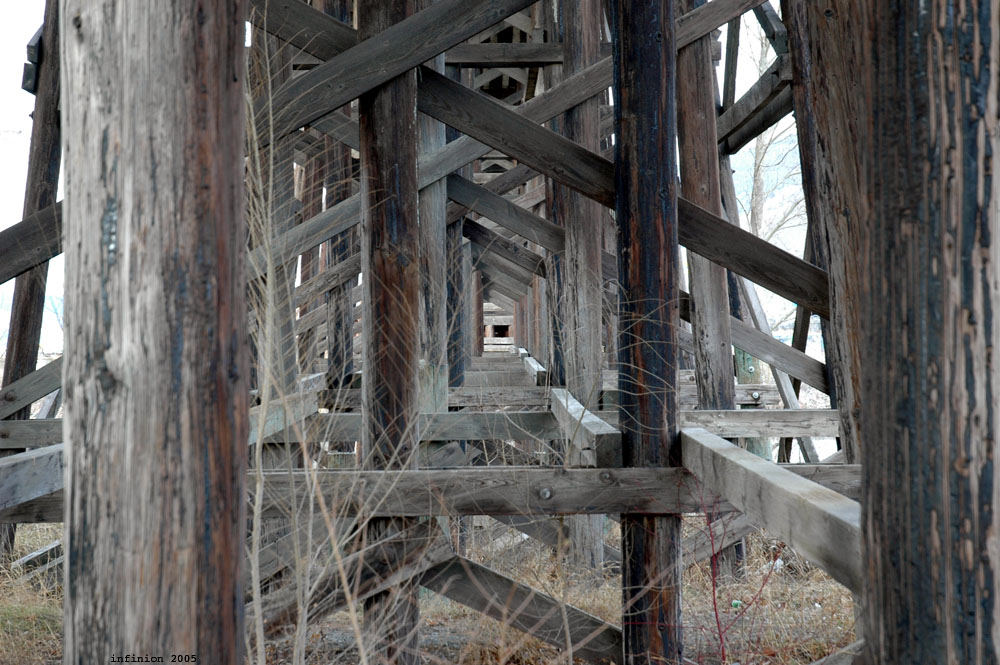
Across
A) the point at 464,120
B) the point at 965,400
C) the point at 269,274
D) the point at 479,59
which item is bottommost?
the point at 965,400

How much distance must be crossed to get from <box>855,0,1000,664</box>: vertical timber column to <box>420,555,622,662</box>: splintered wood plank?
6.45ft

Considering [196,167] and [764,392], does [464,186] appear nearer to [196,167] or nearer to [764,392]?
[764,392]

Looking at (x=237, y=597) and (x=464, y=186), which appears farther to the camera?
(x=464, y=186)

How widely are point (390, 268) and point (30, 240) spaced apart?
1338 mm

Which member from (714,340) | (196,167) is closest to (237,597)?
(196,167)

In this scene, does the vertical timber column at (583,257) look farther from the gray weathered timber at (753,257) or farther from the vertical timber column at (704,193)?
the gray weathered timber at (753,257)

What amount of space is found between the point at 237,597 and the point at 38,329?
13.9ft

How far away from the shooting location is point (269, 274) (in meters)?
2.15

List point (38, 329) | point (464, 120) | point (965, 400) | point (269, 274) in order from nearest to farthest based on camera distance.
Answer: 1. point (965, 400)
2. point (269, 274)
3. point (464, 120)
4. point (38, 329)

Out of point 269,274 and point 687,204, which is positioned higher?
point 687,204

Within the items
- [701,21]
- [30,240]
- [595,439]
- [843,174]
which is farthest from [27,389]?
[843,174]

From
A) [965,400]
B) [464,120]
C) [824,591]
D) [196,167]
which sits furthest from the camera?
[824,591]

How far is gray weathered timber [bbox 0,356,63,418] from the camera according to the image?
454 cm

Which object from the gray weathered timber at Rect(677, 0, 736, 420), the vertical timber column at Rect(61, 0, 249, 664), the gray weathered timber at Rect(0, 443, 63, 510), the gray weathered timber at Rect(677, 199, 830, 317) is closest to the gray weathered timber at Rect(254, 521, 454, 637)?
the gray weathered timber at Rect(0, 443, 63, 510)
